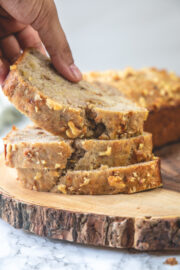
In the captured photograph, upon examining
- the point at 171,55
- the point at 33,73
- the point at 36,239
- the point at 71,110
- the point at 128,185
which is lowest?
the point at 171,55

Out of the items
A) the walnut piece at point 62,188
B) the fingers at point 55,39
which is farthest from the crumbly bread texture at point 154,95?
the walnut piece at point 62,188

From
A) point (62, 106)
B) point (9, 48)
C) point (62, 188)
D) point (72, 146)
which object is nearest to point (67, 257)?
point (62, 188)

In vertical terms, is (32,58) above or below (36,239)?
above

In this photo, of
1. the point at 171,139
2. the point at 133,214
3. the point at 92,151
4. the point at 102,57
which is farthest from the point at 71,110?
the point at 102,57

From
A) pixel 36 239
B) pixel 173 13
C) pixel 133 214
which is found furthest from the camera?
pixel 173 13

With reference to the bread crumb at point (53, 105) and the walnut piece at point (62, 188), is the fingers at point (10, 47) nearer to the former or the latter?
the bread crumb at point (53, 105)

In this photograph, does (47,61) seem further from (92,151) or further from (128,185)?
(128,185)

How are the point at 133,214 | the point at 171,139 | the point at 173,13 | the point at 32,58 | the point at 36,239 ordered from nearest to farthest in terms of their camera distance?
1. the point at 133,214
2. the point at 36,239
3. the point at 32,58
4. the point at 171,139
5. the point at 173,13
